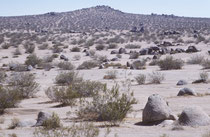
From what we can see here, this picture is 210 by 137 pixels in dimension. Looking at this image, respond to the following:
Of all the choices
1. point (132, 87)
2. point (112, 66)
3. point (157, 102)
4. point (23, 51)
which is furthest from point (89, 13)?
point (157, 102)

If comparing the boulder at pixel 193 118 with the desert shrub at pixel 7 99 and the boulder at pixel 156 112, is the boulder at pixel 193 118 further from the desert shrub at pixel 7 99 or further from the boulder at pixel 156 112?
the desert shrub at pixel 7 99

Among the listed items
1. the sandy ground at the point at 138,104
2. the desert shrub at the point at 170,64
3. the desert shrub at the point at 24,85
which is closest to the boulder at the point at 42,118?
the sandy ground at the point at 138,104

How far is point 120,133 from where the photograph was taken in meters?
11.8

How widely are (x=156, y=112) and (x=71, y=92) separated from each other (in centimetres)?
552

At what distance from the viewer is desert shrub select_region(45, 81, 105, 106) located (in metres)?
17.5

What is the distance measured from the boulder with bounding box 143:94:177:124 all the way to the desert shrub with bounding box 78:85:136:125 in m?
0.74

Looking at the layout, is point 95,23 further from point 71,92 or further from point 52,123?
point 52,123

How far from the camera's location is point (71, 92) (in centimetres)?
1755

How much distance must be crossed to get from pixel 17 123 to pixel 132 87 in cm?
1082

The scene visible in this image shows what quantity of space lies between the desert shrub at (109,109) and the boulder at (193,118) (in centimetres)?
187

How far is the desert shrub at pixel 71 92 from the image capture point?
688 inches

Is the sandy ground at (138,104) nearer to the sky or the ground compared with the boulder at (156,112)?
nearer to the ground

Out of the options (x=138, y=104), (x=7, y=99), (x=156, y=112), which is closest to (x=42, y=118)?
(x=156, y=112)

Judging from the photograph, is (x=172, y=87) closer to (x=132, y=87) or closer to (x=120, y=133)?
(x=132, y=87)
